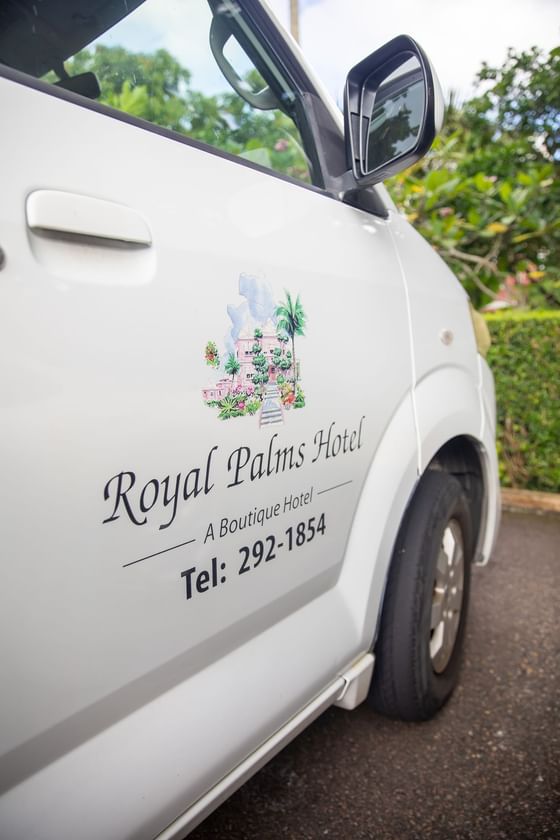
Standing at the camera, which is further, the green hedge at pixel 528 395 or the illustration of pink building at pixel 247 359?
the green hedge at pixel 528 395

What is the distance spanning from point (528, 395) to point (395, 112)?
333 centimetres

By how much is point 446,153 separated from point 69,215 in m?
5.91

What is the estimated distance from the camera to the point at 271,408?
1.35 meters

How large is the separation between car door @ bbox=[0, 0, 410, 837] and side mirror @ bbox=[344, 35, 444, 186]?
17 centimetres

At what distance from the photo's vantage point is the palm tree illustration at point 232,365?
1.23 meters

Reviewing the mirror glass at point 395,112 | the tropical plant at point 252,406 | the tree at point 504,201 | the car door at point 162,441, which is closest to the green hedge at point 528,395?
the tree at point 504,201

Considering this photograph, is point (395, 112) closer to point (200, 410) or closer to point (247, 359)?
point (247, 359)

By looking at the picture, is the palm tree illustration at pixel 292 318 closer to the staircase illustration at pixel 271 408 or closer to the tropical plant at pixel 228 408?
the staircase illustration at pixel 271 408

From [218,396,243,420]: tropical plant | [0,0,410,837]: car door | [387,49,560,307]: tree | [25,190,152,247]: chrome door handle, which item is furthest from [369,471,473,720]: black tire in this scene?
[387,49,560,307]: tree

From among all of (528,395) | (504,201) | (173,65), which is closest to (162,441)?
(173,65)

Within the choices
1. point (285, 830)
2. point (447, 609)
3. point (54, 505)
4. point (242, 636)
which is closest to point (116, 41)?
point (54, 505)

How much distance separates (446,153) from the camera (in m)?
6.14

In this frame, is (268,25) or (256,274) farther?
(268,25)

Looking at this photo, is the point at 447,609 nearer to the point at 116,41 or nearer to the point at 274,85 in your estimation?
the point at 274,85
